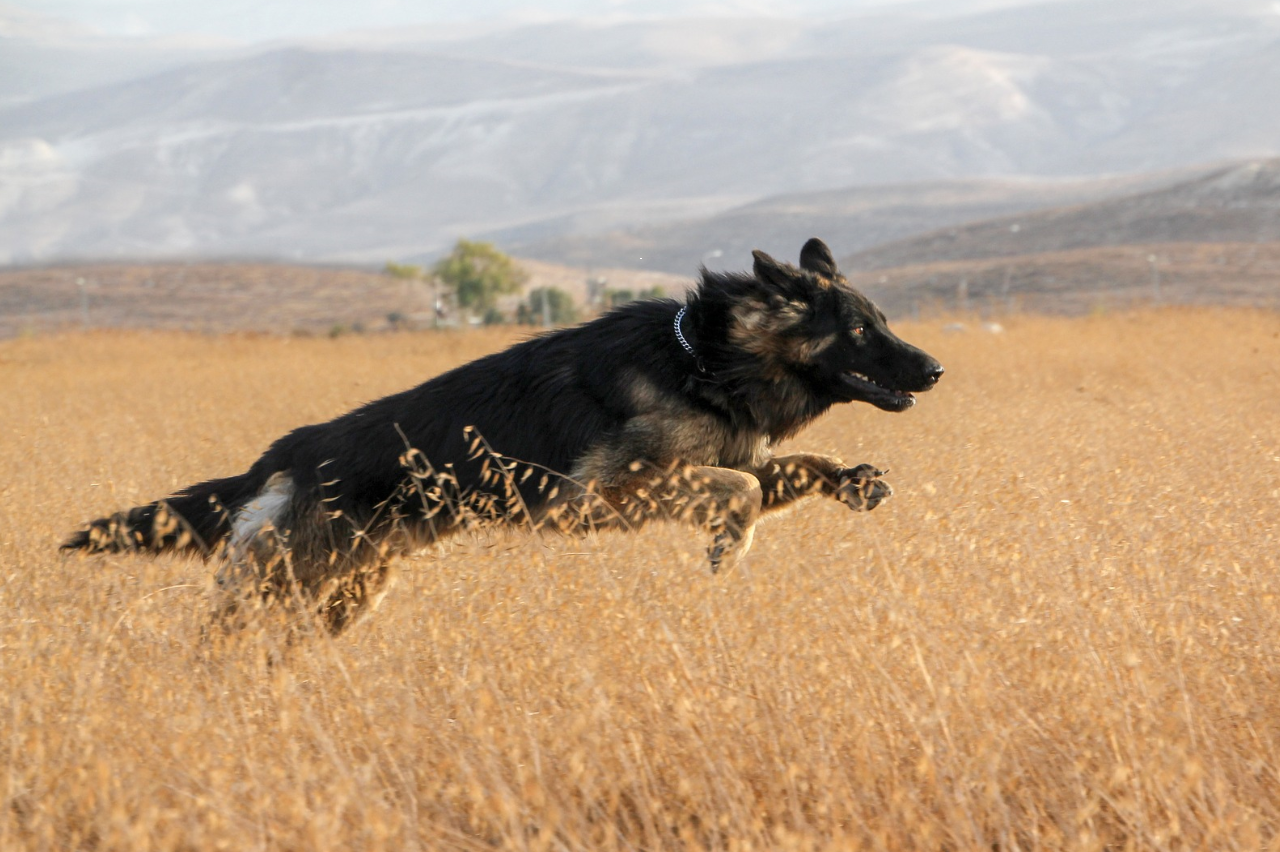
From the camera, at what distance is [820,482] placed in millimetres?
5438

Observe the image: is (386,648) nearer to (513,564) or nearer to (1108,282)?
(513,564)

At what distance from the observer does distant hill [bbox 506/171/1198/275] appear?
124500 mm

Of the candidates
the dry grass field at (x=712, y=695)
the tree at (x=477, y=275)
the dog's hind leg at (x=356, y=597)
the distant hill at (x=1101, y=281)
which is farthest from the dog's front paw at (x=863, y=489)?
the tree at (x=477, y=275)

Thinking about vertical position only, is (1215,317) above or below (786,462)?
below

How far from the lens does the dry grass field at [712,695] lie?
3152 mm

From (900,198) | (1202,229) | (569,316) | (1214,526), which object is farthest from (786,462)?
(900,198)

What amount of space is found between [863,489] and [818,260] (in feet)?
3.85

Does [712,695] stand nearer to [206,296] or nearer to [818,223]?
[206,296]

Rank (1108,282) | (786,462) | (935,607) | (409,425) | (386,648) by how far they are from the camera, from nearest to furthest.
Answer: (935,607) < (386,648) < (409,425) < (786,462) < (1108,282)

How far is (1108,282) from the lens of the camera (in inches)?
1877

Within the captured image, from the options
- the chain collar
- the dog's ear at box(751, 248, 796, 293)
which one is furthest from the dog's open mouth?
the chain collar

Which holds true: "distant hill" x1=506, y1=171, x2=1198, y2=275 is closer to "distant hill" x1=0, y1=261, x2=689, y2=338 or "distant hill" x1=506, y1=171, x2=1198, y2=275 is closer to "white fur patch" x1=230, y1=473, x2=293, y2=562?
"distant hill" x1=0, y1=261, x2=689, y2=338

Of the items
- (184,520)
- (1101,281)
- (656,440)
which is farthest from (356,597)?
(1101,281)

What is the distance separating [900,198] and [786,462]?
142313 millimetres
